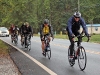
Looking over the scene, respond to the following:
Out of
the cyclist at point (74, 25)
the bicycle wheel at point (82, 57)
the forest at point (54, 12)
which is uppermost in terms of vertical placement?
the forest at point (54, 12)

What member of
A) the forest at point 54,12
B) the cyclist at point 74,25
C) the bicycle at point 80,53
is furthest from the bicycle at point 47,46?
the forest at point 54,12

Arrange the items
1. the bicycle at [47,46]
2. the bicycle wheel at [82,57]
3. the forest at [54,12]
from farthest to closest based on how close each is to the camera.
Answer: the forest at [54,12] → the bicycle at [47,46] → the bicycle wheel at [82,57]

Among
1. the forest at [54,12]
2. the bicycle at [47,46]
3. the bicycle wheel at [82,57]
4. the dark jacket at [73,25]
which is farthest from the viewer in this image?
the forest at [54,12]

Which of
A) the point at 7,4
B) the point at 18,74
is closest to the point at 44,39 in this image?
the point at 18,74

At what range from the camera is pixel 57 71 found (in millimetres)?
9000

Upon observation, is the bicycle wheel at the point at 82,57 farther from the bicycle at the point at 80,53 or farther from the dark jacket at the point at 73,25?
the dark jacket at the point at 73,25

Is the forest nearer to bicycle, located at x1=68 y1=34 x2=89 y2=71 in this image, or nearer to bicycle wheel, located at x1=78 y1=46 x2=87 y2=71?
bicycle, located at x1=68 y1=34 x2=89 y2=71

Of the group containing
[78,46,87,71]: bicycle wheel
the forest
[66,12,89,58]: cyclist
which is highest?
the forest

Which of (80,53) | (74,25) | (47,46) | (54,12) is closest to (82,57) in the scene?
(80,53)

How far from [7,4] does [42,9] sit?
206 ft

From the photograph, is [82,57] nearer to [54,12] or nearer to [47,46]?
[47,46]

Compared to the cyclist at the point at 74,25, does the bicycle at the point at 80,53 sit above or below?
below

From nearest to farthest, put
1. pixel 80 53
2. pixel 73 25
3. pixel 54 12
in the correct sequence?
pixel 80 53, pixel 73 25, pixel 54 12

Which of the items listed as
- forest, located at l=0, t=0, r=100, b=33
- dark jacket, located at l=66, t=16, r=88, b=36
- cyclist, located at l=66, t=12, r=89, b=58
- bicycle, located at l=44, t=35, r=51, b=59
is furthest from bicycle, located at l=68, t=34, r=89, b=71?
forest, located at l=0, t=0, r=100, b=33
